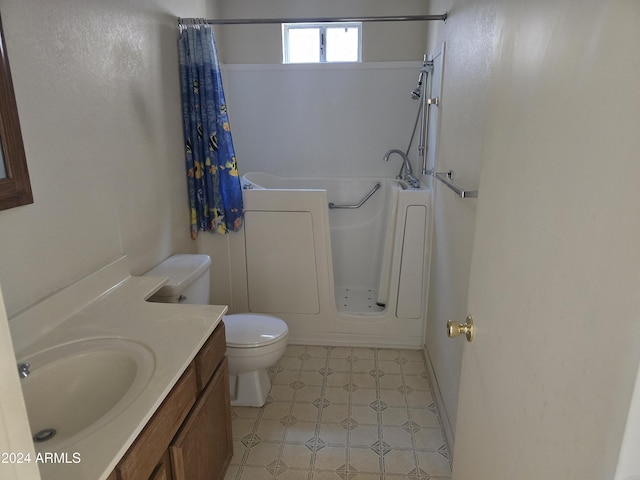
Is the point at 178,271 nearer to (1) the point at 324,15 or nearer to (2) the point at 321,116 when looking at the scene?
(2) the point at 321,116

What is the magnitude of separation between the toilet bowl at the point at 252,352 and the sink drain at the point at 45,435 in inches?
39.0

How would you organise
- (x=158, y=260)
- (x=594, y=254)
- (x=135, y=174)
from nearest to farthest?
(x=594, y=254), (x=135, y=174), (x=158, y=260)

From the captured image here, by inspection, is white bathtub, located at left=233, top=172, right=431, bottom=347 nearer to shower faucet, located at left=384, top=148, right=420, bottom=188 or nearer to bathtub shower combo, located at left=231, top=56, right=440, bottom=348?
bathtub shower combo, located at left=231, top=56, right=440, bottom=348

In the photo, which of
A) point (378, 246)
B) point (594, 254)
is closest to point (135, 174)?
point (594, 254)

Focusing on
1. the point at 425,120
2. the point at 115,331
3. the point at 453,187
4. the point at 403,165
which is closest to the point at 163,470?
the point at 115,331

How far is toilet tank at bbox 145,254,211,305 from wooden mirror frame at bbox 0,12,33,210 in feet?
2.33

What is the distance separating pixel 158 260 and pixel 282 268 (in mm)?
860

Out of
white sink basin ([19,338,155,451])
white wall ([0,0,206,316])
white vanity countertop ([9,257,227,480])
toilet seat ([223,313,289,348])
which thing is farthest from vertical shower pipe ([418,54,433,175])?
white sink basin ([19,338,155,451])

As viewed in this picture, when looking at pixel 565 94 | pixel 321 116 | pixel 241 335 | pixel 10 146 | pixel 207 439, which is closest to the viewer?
pixel 565 94

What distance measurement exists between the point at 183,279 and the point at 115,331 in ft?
1.85

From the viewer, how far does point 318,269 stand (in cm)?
281

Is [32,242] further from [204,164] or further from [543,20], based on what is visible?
[543,20]

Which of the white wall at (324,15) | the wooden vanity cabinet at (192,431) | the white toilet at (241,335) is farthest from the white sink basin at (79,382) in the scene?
the white wall at (324,15)

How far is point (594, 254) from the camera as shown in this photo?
0.55 m
